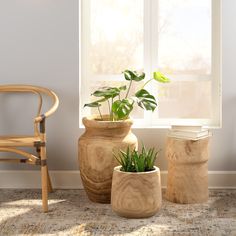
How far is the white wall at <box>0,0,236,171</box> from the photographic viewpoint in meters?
3.93

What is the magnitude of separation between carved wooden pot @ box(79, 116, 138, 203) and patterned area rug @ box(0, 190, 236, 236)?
118mm

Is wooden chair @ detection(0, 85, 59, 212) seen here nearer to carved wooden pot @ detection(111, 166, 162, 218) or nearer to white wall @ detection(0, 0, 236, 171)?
white wall @ detection(0, 0, 236, 171)

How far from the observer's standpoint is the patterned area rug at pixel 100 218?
118 inches

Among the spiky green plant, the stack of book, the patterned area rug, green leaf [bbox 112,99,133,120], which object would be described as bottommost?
the patterned area rug

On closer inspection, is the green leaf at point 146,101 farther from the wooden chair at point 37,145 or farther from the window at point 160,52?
the wooden chair at point 37,145

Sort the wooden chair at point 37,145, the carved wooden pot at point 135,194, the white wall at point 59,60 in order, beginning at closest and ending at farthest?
1. the carved wooden pot at point 135,194
2. the wooden chair at point 37,145
3. the white wall at point 59,60

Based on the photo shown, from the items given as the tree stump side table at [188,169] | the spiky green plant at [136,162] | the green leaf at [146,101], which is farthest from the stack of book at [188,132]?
the spiky green plant at [136,162]

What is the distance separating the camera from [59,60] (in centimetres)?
396

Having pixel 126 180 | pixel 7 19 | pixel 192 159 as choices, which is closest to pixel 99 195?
pixel 126 180

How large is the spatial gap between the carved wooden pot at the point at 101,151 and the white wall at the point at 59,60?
43 centimetres

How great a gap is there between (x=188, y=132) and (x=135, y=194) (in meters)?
0.63

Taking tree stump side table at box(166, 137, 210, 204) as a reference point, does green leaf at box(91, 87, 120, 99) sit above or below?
above

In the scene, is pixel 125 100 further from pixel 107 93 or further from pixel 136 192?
pixel 136 192

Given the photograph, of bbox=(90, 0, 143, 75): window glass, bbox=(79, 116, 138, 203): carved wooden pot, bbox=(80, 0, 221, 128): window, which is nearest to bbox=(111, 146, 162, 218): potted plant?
bbox=(79, 116, 138, 203): carved wooden pot
